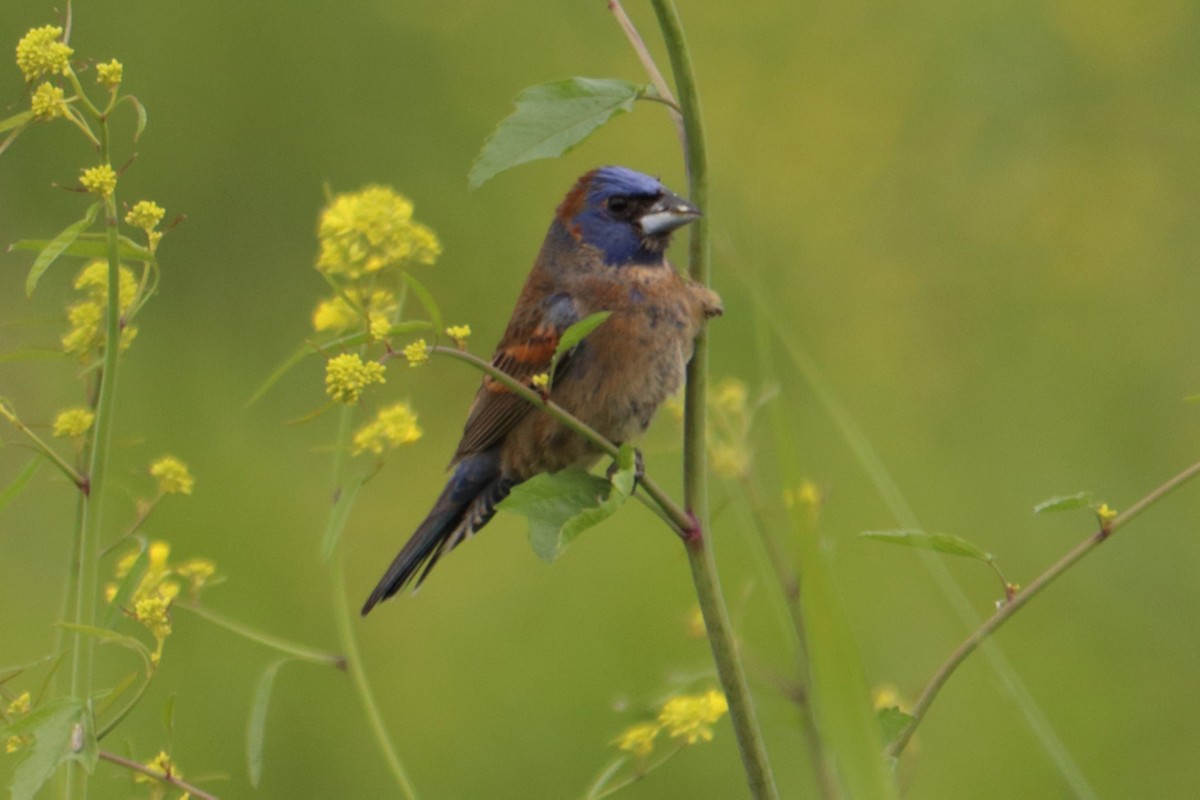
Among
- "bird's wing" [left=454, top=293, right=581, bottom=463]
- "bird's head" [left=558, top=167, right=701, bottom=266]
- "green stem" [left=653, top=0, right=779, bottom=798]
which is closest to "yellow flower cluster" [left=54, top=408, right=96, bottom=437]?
"green stem" [left=653, top=0, right=779, bottom=798]

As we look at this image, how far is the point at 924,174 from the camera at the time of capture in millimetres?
5961

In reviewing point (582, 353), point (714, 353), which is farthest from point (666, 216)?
point (714, 353)

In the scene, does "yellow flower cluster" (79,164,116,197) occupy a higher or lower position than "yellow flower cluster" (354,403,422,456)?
higher

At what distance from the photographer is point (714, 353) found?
5.11 meters

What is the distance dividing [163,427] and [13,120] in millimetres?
3689

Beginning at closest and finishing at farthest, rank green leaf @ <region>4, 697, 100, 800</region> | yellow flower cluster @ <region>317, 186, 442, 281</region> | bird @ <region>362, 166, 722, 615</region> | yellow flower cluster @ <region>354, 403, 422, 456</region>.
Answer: green leaf @ <region>4, 697, 100, 800</region> → yellow flower cluster @ <region>317, 186, 442, 281</region> → yellow flower cluster @ <region>354, 403, 422, 456</region> → bird @ <region>362, 166, 722, 615</region>

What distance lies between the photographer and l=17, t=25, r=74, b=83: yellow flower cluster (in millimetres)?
1539

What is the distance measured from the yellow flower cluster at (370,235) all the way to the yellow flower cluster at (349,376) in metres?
0.22

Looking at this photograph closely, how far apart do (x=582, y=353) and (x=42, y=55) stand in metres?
1.21

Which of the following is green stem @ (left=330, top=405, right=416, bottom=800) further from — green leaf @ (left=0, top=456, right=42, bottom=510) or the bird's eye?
the bird's eye

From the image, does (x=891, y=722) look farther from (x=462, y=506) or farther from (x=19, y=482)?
(x=462, y=506)

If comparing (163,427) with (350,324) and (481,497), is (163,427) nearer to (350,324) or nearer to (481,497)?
(481,497)

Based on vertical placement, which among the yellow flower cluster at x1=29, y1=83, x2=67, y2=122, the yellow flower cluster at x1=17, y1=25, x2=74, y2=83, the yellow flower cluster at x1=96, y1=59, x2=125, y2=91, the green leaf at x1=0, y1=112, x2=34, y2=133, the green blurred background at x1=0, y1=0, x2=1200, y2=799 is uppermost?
the yellow flower cluster at x1=17, y1=25, x2=74, y2=83

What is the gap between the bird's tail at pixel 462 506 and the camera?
2750 millimetres
